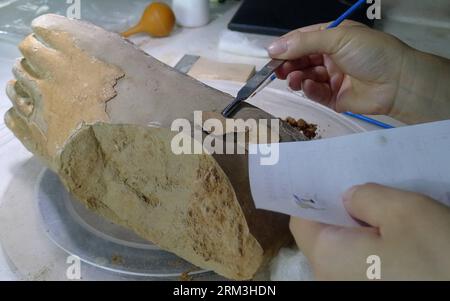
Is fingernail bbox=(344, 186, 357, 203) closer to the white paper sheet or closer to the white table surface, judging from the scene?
the white paper sheet

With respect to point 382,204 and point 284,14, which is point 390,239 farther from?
point 284,14

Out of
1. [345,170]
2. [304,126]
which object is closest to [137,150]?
[345,170]

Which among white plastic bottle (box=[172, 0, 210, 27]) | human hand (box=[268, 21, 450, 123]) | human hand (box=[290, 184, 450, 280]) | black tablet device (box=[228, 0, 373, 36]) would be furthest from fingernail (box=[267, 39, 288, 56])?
white plastic bottle (box=[172, 0, 210, 27])

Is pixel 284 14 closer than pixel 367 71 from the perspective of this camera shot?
No


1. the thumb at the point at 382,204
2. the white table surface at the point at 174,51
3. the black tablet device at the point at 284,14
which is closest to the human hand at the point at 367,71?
the white table surface at the point at 174,51

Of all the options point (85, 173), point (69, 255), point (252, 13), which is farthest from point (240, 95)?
point (252, 13)

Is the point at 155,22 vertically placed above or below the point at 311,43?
below

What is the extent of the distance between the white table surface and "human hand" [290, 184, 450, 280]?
635 millimetres

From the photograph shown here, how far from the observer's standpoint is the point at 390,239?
453 mm

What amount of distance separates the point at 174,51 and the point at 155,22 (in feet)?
0.41

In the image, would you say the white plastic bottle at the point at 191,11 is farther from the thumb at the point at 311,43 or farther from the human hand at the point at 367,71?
the thumb at the point at 311,43

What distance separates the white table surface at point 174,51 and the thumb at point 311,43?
0.31m

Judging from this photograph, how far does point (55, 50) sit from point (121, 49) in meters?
0.12

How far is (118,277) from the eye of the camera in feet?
2.39
